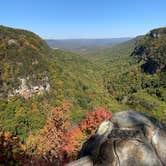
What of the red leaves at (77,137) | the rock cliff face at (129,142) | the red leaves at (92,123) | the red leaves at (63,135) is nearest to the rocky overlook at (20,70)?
the red leaves at (63,135)

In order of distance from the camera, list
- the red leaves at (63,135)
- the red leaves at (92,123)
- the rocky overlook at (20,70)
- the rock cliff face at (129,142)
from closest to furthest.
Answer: the rock cliff face at (129,142) < the red leaves at (63,135) < the red leaves at (92,123) < the rocky overlook at (20,70)

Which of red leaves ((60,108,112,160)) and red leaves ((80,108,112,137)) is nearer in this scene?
red leaves ((60,108,112,160))

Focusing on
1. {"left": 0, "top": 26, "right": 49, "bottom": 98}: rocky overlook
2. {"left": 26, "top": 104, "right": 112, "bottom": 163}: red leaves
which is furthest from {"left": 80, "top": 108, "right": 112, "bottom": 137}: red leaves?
{"left": 0, "top": 26, "right": 49, "bottom": 98}: rocky overlook

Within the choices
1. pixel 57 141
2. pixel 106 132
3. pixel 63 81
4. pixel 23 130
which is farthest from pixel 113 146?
pixel 63 81

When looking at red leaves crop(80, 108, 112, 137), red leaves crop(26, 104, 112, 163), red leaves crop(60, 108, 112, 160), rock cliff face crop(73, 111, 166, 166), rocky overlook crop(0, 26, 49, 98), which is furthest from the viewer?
rocky overlook crop(0, 26, 49, 98)

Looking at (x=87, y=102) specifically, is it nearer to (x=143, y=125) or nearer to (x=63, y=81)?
(x=63, y=81)

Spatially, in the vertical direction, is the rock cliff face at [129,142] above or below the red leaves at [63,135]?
above

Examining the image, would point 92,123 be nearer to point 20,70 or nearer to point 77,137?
point 77,137

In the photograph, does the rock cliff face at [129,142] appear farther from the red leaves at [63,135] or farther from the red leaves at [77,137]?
the red leaves at [63,135]

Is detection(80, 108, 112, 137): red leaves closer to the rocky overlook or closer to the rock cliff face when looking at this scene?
the rock cliff face

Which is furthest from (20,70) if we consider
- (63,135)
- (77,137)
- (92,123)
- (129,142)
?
(129,142)
